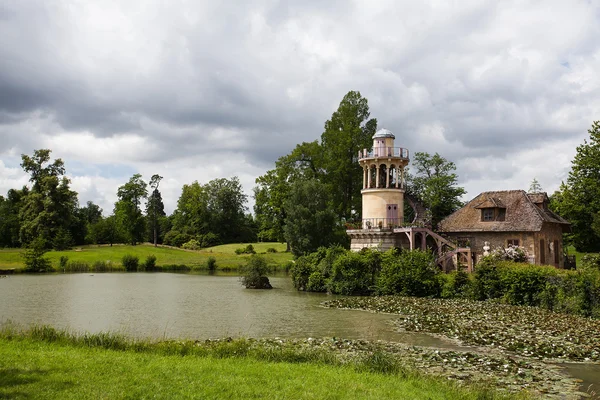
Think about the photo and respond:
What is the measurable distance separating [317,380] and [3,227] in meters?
83.7

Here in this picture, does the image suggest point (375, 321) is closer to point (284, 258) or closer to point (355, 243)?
point (355, 243)

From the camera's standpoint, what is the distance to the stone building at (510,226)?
3694cm

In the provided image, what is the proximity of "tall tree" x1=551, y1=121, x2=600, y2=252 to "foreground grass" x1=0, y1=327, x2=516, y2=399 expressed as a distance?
38.7m

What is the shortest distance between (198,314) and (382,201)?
23330 millimetres

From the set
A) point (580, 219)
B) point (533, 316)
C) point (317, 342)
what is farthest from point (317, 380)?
point (580, 219)

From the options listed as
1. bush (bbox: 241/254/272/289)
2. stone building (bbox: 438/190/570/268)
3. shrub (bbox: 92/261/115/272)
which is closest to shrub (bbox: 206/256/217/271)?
shrub (bbox: 92/261/115/272)

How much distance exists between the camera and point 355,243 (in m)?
45.8

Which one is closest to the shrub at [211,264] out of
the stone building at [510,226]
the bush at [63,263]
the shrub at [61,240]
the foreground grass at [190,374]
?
the bush at [63,263]

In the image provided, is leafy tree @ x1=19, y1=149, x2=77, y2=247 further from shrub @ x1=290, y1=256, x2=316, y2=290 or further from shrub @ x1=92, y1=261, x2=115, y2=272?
shrub @ x1=290, y1=256, x2=316, y2=290

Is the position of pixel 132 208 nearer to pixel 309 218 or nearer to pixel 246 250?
pixel 246 250

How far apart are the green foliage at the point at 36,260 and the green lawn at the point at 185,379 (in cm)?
5162

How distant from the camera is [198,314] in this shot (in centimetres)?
2609

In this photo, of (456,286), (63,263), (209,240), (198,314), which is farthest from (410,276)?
(209,240)

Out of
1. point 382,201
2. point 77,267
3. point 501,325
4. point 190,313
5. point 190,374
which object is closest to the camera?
point 190,374
